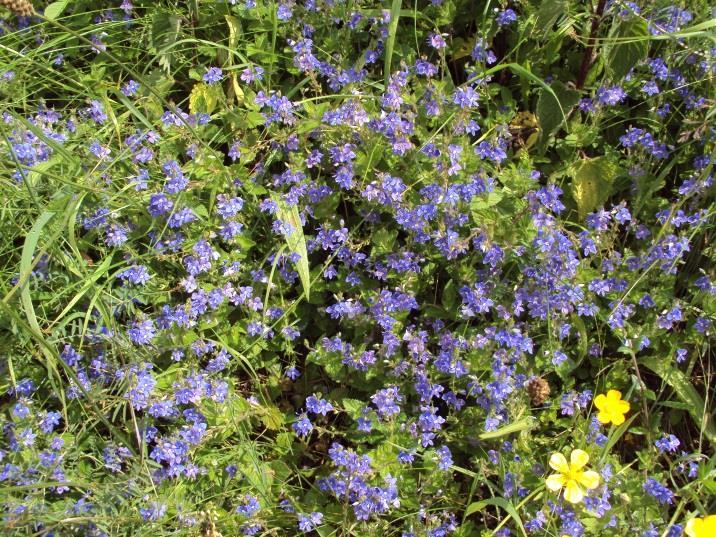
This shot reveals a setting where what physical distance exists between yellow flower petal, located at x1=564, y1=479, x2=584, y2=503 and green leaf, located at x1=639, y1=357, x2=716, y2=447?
25.4 inches

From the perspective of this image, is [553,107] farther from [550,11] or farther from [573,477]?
[573,477]

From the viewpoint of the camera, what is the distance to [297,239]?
3074 millimetres

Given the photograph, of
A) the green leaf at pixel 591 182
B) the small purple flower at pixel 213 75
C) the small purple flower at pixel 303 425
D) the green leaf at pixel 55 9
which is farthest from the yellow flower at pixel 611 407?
the green leaf at pixel 55 9

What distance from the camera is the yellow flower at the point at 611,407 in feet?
9.28

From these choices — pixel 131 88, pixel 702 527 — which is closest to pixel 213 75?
pixel 131 88

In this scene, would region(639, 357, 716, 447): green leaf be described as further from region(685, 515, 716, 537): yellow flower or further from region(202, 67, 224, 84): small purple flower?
region(202, 67, 224, 84): small purple flower

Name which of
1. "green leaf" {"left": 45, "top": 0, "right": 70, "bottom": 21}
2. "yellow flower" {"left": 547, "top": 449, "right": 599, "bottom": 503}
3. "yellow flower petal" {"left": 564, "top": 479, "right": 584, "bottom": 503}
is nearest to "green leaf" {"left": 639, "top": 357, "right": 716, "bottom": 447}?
"yellow flower" {"left": 547, "top": 449, "right": 599, "bottom": 503}

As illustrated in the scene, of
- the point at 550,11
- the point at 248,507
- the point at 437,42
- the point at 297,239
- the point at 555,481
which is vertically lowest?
the point at 248,507

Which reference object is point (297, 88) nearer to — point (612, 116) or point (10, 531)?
point (612, 116)

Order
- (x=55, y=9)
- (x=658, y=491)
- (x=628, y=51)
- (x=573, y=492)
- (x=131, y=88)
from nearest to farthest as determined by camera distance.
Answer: (x=573, y=492)
(x=658, y=491)
(x=628, y=51)
(x=131, y=88)
(x=55, y=9)

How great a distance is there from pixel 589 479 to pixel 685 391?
26.2 inches

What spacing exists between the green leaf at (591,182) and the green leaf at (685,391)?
668 millimetres

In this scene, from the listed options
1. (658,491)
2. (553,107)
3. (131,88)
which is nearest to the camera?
(658,491)

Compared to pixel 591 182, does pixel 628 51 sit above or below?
above
